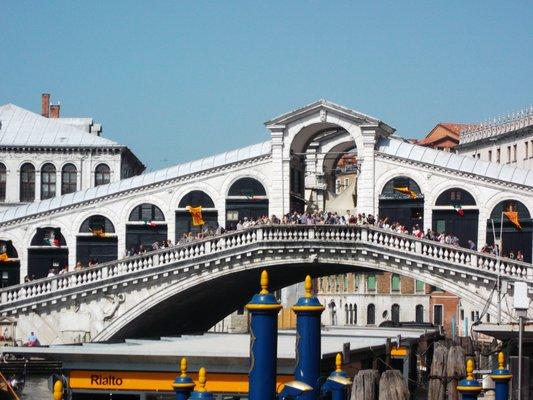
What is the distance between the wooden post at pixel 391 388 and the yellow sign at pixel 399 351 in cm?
1045

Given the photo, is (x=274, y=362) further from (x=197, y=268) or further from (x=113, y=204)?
(x=113, y=204)

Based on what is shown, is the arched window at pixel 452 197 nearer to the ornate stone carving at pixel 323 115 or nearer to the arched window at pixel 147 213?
the ornate stone carving at pixel 323 115

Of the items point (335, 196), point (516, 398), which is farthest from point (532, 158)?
point (516, 398)

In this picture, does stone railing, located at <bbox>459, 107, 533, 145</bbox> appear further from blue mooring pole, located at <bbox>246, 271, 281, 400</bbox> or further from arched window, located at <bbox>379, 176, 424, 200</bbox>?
blue mooring pole, located at <bbox>246, 271, 281, 400</bbox>

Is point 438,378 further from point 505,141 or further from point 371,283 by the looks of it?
point 371,283

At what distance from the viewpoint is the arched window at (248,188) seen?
44.1 metres

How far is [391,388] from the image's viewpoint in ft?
72.8

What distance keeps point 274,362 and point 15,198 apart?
4480 cm

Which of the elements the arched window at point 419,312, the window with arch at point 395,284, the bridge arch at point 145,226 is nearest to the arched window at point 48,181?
the bridge arch at point 145,226

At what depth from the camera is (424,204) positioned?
42.9m

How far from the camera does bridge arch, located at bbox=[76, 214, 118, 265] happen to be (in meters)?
45.4

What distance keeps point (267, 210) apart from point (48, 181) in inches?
596

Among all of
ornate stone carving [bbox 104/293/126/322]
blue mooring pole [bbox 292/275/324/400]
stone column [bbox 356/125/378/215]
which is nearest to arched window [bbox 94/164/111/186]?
ornate stone carving [bbox 104/293/126/322]

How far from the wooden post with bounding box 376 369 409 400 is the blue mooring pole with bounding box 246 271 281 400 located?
33.1ft
